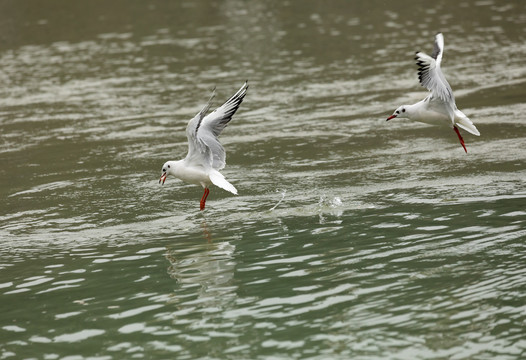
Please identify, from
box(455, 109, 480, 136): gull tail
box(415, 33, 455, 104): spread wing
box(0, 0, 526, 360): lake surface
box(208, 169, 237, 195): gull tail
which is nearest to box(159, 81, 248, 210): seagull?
box(208, 169, 237, 195): gull tail

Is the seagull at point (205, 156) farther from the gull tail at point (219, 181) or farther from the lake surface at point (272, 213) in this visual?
the lake surface at point (272, 213)

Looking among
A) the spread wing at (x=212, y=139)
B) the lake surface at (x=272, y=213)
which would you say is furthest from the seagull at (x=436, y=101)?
the spread wing at (x=212, y=139)

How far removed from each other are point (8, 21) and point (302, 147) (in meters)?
23.6

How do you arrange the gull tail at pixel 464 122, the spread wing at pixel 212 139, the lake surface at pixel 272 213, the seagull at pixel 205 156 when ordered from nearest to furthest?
the lake surface at pixel 272 213
the seagull at pixel 205 156
the spread wing at pixel 212 139
the gull tail at pixel 464 122

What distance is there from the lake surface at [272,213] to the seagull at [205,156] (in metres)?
0.47

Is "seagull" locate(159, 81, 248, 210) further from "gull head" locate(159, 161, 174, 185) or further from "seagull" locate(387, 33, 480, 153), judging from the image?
"seagull" locate(387, 33, 480, 153)

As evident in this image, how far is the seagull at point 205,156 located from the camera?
11805 mm

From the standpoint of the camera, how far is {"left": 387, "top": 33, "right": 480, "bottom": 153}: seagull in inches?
504

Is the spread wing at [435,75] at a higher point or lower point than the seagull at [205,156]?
higher

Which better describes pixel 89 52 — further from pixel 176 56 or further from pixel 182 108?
pixel 182 108

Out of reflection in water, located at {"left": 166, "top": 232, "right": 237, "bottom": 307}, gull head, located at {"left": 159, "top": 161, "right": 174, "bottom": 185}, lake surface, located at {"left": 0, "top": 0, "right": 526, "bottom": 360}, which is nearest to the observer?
lake surface, located at {"left": 0, "top": 0, "right": 526, "bottom": 360}

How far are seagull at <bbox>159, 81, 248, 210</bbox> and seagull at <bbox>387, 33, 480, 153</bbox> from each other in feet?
8.67

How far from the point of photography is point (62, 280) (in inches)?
383

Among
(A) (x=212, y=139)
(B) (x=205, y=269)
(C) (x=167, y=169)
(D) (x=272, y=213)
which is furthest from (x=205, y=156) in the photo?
(B) (x=205, y=269)
